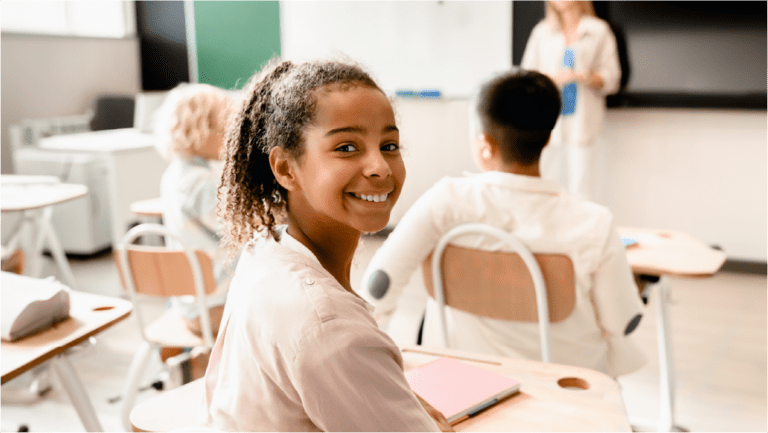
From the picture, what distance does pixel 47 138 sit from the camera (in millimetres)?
4594

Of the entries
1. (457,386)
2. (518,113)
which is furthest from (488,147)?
(457,386)

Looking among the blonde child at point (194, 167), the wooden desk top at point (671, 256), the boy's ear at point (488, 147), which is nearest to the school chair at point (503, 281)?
the boy's ear at point (488, 147)

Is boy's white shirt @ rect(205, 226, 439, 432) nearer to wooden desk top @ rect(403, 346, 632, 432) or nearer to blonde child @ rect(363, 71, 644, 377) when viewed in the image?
wooden desk top @ rect(403, 346, 632, 432)

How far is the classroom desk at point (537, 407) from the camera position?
35.0 inches

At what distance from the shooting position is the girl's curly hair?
2.64ft

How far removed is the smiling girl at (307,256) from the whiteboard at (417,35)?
3547 millimetres

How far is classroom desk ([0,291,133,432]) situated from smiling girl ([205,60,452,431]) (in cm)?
52

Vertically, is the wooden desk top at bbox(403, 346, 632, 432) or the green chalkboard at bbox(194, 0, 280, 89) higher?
the green chalkboard at bbox(194, 0, 280, 89)

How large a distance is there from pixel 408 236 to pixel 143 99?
154 inches

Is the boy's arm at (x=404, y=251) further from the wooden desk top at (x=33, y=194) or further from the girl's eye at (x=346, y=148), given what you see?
the wooden desk top at (x=33, y=194)

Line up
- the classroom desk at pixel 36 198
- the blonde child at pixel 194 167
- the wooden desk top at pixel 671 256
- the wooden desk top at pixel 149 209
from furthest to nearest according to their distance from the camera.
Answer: the classroom desk at pixel 36 198
the wooden desk top at pixel 149 209
the blonde child at pixel 194 167
the wooden desk top at pixel 671 256

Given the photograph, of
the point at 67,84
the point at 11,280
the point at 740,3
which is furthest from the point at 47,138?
the point at 740,3

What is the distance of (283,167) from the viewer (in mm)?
828

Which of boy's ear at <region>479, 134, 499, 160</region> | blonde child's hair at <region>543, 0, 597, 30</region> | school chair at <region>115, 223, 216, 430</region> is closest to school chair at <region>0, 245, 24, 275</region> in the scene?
school chair at <region>115, 223, 216, 430</region>
